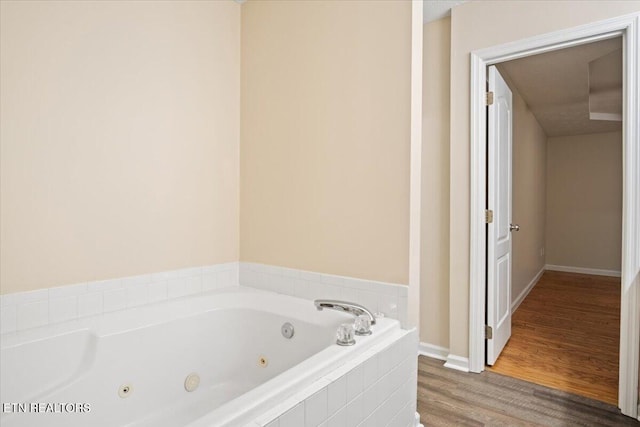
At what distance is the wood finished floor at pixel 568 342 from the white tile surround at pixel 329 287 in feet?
4.06

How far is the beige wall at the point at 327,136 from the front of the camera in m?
1.81

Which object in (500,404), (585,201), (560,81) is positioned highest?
(560,81)

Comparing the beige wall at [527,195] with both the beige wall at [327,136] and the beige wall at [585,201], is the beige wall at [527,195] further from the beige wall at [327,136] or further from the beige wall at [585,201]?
the beige wall at [327,136]

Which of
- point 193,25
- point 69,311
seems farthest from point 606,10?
point 69,311

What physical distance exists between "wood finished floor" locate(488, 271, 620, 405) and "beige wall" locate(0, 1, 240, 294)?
222 centimetres

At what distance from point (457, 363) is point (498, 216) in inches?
42.0

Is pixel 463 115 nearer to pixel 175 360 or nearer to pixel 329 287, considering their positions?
pixel 329 287

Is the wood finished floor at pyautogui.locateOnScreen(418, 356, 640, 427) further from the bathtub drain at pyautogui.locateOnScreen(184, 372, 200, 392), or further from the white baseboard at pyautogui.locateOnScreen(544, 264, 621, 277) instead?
the white baseboard at pyautogui.locateOnScreen(544, 264, 621, 277)

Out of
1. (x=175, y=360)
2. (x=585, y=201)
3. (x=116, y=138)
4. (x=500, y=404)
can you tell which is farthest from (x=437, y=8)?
(x=585, y=201)

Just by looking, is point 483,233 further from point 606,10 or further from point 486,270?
point 606,10

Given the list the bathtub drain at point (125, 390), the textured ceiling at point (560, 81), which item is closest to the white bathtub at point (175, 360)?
the bathtub drain at point (125, 390)

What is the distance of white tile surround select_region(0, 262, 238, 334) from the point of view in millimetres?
1521

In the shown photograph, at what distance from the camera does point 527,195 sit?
479 cm

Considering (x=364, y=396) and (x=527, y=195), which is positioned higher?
(x=527, y=195)
